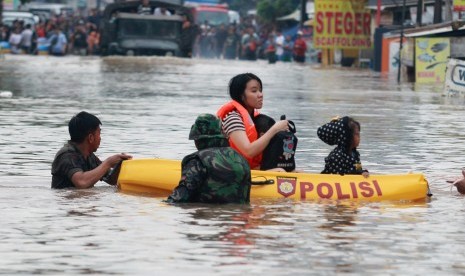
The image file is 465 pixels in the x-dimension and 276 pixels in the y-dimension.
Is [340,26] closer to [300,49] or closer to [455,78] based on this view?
[300,49]

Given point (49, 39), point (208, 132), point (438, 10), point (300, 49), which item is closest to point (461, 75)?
point (438, 10)

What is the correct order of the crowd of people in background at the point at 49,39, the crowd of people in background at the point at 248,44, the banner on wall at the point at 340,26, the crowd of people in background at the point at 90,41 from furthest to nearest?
1. the crowd of people in background at the point at 49,39
2. the crowd of people in background at the point at 90,41
3. the crowd of people in background at the point at 248,44
4. the banner on wall at the point at 340,26

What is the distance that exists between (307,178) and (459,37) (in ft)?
84.0

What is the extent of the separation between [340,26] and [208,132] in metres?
A: 45.9

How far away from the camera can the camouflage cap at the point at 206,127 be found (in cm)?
1096

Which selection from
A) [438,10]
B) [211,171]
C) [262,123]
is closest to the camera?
[211,171]

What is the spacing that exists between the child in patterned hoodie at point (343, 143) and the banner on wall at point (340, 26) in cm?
4419

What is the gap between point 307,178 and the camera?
1176 centimetres

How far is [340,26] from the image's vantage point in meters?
56.6

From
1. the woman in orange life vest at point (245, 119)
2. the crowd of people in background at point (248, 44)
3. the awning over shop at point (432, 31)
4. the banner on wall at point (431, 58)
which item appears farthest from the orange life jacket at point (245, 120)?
the crowd of people in background at point (248, 44)

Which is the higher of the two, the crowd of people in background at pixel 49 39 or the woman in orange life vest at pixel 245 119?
the woman in orange life vest at pixel 245 119

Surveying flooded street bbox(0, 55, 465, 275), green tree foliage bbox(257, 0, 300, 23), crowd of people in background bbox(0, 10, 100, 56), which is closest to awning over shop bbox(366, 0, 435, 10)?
crowd of people in background bbox(0, 10, 100, 56)

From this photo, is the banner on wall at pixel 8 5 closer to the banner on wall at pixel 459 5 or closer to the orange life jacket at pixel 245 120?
Answer: the banner on wall at pixel 459 5

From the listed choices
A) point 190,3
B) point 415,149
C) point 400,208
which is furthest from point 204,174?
point 190,3
